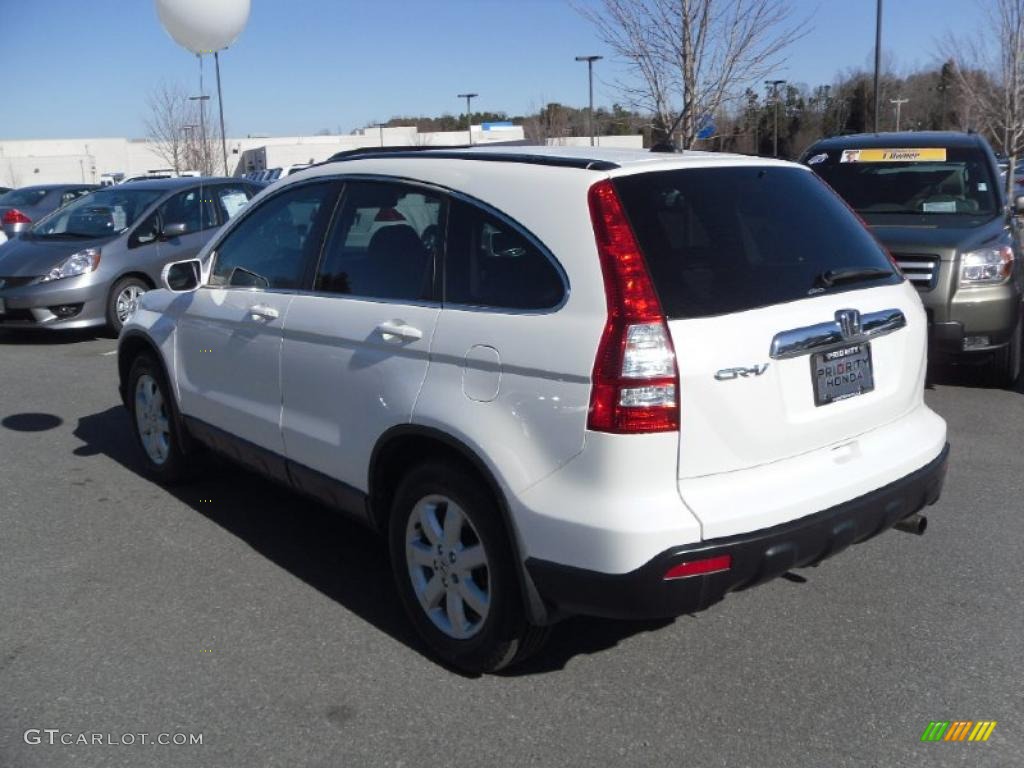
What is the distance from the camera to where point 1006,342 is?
6.92 metres

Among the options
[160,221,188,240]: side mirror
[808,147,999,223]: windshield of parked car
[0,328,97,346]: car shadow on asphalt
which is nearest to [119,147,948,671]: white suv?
[808,147,999,223]: windshield of parked car

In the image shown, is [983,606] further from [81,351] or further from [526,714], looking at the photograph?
[81,351]

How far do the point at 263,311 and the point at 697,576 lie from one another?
93.2 inches

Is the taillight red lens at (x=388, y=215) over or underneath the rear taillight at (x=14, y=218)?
underneath

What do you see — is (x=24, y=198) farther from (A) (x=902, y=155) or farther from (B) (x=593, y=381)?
(B) (x=593, y=381)

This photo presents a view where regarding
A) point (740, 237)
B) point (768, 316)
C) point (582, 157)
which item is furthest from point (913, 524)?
point (582, 157)

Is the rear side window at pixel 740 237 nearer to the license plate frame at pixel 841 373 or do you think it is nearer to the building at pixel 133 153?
the license plate frame at pixel 841 373

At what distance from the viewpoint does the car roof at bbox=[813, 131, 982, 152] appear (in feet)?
26.8

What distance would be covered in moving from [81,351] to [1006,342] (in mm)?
8695

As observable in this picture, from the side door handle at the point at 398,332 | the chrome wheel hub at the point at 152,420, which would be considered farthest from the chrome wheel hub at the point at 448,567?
the chrome wheel hub at the point at 152,420

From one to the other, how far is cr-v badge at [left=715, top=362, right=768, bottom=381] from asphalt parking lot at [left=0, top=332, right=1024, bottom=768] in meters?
1.12

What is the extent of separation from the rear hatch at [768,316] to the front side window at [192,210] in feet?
29.1

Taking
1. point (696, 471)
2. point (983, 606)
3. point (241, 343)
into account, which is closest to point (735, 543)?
point (696, 471)

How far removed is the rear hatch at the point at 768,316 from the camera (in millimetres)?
2885
